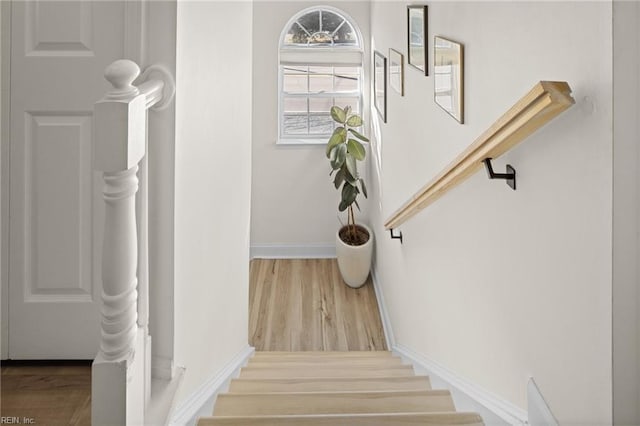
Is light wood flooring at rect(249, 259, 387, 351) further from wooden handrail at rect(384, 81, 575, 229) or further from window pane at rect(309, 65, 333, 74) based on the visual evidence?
wooden handrail at rect(384, 81, 575, 229)

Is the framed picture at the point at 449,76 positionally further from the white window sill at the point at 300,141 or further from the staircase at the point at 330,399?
the white window sill at the point at 300,141

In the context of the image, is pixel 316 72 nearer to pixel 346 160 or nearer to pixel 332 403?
pixel 346 160

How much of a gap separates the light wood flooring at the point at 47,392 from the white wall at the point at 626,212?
1.47 meters

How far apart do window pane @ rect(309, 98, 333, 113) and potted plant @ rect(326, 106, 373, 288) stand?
0.56 metres

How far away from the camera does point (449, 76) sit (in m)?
2.46

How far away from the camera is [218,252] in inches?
105

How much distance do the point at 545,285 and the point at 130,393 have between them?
3.50ft

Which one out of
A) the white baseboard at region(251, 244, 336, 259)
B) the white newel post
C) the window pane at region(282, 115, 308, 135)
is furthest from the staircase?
the window pane at region(282, 115, 308, 135)

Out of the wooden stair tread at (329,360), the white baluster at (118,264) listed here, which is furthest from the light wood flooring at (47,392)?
the wooden stair tread at (329,360)

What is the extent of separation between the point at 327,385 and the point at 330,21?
14.6 feet

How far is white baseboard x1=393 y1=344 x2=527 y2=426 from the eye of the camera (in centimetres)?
180

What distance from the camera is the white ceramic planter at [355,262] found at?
214 inches

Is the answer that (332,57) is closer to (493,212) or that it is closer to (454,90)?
(454,90)

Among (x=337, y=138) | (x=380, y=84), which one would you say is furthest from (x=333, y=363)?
(x=337, y=138)
